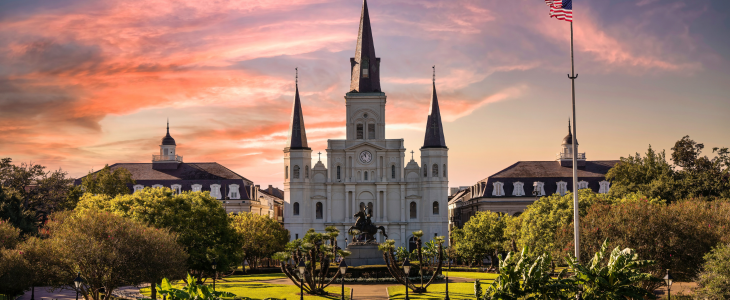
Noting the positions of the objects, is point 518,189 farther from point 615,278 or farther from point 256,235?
point 615,278

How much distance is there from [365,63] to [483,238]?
42423 millimetres

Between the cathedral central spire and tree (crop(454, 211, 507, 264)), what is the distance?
35733 mm

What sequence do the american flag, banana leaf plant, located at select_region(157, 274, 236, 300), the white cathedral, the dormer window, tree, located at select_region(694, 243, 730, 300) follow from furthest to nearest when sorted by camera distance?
the dormer window
the white cathedral
the american flag
tree, located at select_region(694, 243, 730, 300)
banana leaf plant, located at select_region(157, 274, 236, 300)

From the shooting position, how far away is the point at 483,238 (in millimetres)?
82125

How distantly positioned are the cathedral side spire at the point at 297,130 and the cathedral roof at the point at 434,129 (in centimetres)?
1984

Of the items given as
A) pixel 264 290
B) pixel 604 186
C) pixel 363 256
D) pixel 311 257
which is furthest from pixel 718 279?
pixel 604 186

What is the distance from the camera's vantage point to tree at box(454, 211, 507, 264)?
8138cm

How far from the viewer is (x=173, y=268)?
40.9 metres

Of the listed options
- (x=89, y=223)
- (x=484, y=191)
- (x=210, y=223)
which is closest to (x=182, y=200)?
(x=210, y=223)

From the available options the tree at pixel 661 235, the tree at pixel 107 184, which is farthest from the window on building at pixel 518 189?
the tree at pixel 661 235

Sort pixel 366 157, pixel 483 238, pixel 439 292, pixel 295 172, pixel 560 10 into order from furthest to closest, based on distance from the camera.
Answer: pixel 366 157 → pixel 295 172 → pixel 483 238 → pixel 439 292 → pixel 560 10

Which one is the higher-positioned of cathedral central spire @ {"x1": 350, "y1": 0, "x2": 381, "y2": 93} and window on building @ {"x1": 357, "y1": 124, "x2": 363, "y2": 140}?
cathedral central spire @ {"x1": 350, "y1": 0, "x2": 381, "y2": 93}

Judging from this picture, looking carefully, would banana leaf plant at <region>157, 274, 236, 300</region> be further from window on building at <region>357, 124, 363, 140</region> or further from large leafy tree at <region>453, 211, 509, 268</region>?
window on building at <region>357, 124, 363, 140</region>

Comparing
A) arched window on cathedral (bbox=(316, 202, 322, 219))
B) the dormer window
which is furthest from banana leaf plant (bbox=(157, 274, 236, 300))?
the dormer window
